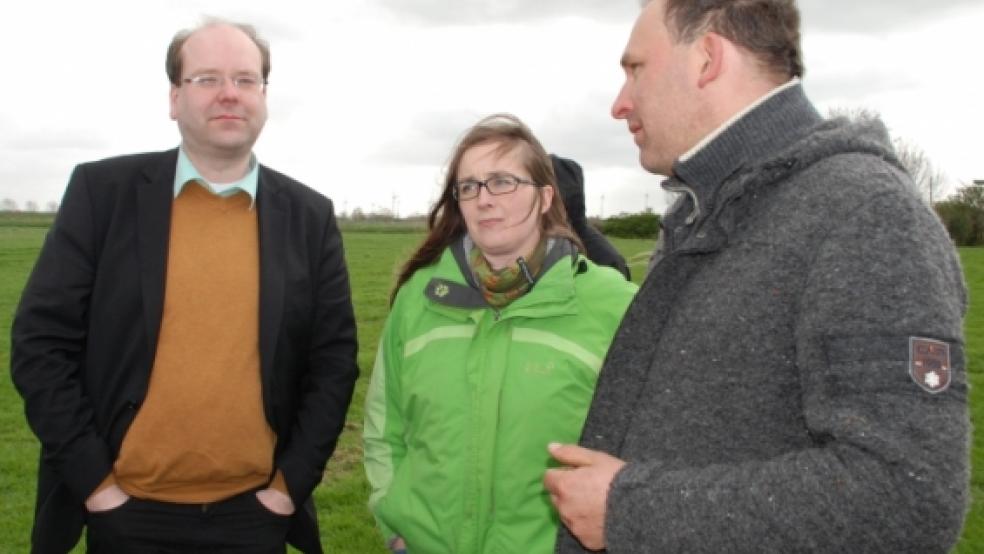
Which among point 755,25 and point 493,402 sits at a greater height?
point 755,25

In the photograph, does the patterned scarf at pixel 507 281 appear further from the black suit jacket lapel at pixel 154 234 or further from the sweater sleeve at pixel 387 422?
the black suit jacket lapel at pixel 154 234

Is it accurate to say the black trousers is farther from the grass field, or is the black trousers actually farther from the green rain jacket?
the grass field

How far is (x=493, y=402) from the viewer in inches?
113

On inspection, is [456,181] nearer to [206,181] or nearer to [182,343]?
[206,181]

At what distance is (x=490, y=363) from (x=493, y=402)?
139 mm

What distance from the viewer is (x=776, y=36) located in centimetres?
194

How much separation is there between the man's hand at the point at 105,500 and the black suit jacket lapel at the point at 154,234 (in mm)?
564

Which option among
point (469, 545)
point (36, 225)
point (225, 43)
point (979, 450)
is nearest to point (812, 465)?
point (469, 545)

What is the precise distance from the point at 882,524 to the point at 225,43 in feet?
9.85

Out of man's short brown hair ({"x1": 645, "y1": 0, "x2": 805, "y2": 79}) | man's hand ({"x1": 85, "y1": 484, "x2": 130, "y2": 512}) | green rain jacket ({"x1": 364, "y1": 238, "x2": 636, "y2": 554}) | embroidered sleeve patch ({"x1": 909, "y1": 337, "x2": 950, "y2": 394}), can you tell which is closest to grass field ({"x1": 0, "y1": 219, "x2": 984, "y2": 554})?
green rain jacket ({"x1": 364, "y1": 238, "x2": 636, "y2": 554})

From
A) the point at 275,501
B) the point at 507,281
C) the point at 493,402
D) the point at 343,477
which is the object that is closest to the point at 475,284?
the point at 507,281

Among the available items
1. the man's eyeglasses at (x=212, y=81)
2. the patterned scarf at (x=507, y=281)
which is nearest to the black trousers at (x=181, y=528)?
the patterned scarf at (x=507, y=281)

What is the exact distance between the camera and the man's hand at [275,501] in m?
3.55

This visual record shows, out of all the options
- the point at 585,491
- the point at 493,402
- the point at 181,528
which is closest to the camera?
the point at 585,491
